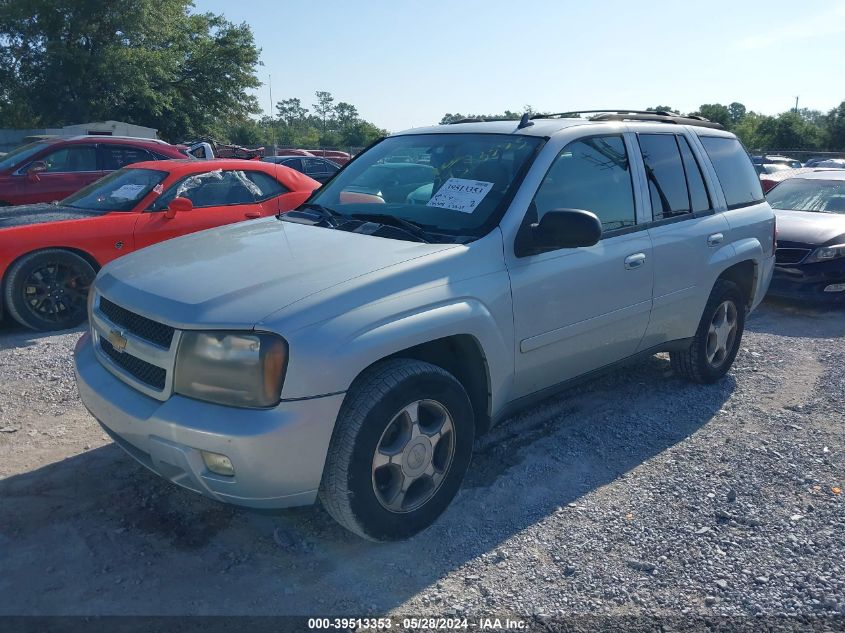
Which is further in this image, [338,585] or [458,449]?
[458,449]

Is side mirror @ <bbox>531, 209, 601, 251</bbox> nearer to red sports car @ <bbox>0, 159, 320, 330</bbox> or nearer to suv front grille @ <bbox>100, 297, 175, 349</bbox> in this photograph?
suv front grille @ <bbox>100, 297, 175, 349</bbox>

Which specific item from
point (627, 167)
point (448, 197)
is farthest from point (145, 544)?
point (627, 167)

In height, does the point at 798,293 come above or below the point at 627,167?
below

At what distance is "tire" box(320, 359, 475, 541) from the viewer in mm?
2789

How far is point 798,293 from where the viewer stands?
771 centimetres

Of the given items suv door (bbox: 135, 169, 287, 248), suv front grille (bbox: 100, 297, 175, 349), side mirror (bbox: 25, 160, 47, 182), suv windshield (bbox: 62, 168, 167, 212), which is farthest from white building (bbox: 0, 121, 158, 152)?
suv front grille (bbox: 100, 297, 175, 349)

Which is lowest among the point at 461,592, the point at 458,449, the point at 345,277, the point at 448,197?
the point at 461,592

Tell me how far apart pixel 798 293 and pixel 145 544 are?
23.5ft

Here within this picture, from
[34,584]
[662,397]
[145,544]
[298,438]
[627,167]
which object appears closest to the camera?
[298,438]

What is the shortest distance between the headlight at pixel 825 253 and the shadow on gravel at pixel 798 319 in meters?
0.59

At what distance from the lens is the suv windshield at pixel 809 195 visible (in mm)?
8898

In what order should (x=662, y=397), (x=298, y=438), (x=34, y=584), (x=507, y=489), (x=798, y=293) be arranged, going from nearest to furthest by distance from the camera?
(x=298, y=438), (x=34, y=584), (x=507, y=489), (x=662, y=397), (x=798, y=293)

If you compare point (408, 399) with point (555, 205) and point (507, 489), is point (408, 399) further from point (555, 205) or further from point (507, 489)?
point (555, 205)

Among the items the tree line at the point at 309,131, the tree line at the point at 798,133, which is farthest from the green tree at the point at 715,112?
the tree line at the point at 309,131
